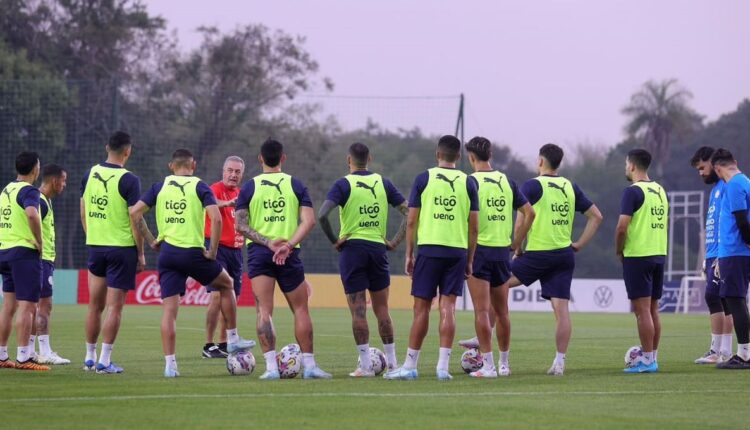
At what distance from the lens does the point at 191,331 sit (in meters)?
22.6

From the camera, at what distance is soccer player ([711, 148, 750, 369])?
14117 mm

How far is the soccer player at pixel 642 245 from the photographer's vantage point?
1365 cm

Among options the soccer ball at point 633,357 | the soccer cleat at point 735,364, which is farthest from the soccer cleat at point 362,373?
the soccer cleat at point 735,364

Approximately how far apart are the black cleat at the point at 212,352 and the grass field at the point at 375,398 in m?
0.24

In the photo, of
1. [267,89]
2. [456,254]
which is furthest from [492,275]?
[267,89]

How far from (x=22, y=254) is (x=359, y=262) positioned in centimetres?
403

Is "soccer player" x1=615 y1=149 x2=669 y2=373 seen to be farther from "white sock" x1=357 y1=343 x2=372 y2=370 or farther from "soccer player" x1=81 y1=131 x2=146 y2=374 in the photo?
"soccer player" x1=81 y1=131 x2=146 y2=374

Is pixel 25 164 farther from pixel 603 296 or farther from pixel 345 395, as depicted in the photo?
pixel 603 296

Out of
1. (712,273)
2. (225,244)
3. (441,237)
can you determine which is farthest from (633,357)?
(225,244)

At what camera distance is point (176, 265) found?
12859 millimetres

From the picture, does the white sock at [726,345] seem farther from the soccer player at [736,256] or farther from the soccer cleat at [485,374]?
the soccer cleat at [485,374]

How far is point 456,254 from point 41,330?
5760 millimetres

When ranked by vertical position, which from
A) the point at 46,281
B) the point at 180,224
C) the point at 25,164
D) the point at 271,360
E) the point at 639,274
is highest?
the point at 25,164

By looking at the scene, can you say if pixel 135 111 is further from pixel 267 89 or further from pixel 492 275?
pixel 492 275
